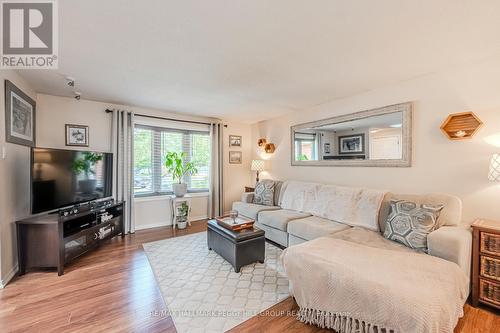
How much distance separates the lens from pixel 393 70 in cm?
243

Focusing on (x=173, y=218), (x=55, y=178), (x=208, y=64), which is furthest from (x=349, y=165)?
(x=55, y=178)

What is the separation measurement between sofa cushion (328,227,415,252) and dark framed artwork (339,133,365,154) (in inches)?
49.4

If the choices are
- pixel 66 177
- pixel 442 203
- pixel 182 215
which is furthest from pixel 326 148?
pixel 66 177

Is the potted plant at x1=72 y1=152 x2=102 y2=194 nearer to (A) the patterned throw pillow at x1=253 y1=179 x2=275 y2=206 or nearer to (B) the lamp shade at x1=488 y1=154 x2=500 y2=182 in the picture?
(A) the patterned throw pillow at x1=253 y1=179 x2=275 y2=206

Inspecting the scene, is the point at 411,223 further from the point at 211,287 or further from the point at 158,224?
the point at 158,224

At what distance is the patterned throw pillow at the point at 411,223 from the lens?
2018 mm

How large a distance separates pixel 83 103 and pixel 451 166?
17.3 ft

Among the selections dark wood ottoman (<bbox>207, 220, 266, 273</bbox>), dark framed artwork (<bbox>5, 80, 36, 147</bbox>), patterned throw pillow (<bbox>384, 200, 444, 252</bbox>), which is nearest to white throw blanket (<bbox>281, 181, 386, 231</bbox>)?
patterned throw pillow (<bbox>384, 200, 444, 252</bbox>)

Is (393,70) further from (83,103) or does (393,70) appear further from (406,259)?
(83,103)

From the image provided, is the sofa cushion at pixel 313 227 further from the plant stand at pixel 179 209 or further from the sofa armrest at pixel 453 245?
the plant stand at pixel 179 209

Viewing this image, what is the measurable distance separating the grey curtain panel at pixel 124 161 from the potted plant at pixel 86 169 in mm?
482

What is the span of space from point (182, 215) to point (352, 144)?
132 inches

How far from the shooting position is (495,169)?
1.97 meters

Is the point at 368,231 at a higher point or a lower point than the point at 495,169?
lower
